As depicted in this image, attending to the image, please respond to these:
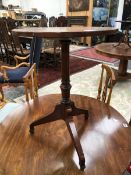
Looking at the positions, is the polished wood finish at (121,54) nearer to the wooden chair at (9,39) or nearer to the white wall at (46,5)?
the wooden chair at (9,39)

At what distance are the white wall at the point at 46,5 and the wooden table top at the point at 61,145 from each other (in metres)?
8.12

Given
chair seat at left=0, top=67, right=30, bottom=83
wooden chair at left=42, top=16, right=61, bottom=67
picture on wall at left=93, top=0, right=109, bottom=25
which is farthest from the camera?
picture on wall at left=93, top=0, right=109, bottom=25

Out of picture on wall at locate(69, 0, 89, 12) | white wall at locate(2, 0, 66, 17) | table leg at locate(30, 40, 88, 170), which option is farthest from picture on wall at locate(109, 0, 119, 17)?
table leg at locate(30, 40, 88, 170)

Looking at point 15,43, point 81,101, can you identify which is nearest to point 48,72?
point 15,43

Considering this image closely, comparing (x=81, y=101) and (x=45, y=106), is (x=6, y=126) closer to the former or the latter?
(x=45, y=106)

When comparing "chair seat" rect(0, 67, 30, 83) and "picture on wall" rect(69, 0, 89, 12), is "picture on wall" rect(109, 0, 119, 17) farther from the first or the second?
"chair seat" rect(0, 67, 30, 83)

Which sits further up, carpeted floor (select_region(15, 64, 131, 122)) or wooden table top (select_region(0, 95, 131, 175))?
wooden table top (select_region(0, 95, 131, 175))

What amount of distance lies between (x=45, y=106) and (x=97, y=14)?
6.73 metres

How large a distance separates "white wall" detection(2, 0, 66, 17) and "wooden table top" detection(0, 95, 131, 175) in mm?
8118

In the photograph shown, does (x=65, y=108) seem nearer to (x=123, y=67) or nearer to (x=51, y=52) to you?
(x=123, y=67)

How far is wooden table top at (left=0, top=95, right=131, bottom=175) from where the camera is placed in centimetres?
75

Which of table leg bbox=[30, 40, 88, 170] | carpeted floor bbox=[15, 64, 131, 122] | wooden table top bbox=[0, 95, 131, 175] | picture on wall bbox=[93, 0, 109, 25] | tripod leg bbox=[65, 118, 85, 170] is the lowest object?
carpeted floor bbox=[15, 64, 131, 122]

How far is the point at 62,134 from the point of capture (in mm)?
955

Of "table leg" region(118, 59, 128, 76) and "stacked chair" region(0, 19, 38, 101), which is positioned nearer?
"stacked chair" region(0, 19, 38, 101)
